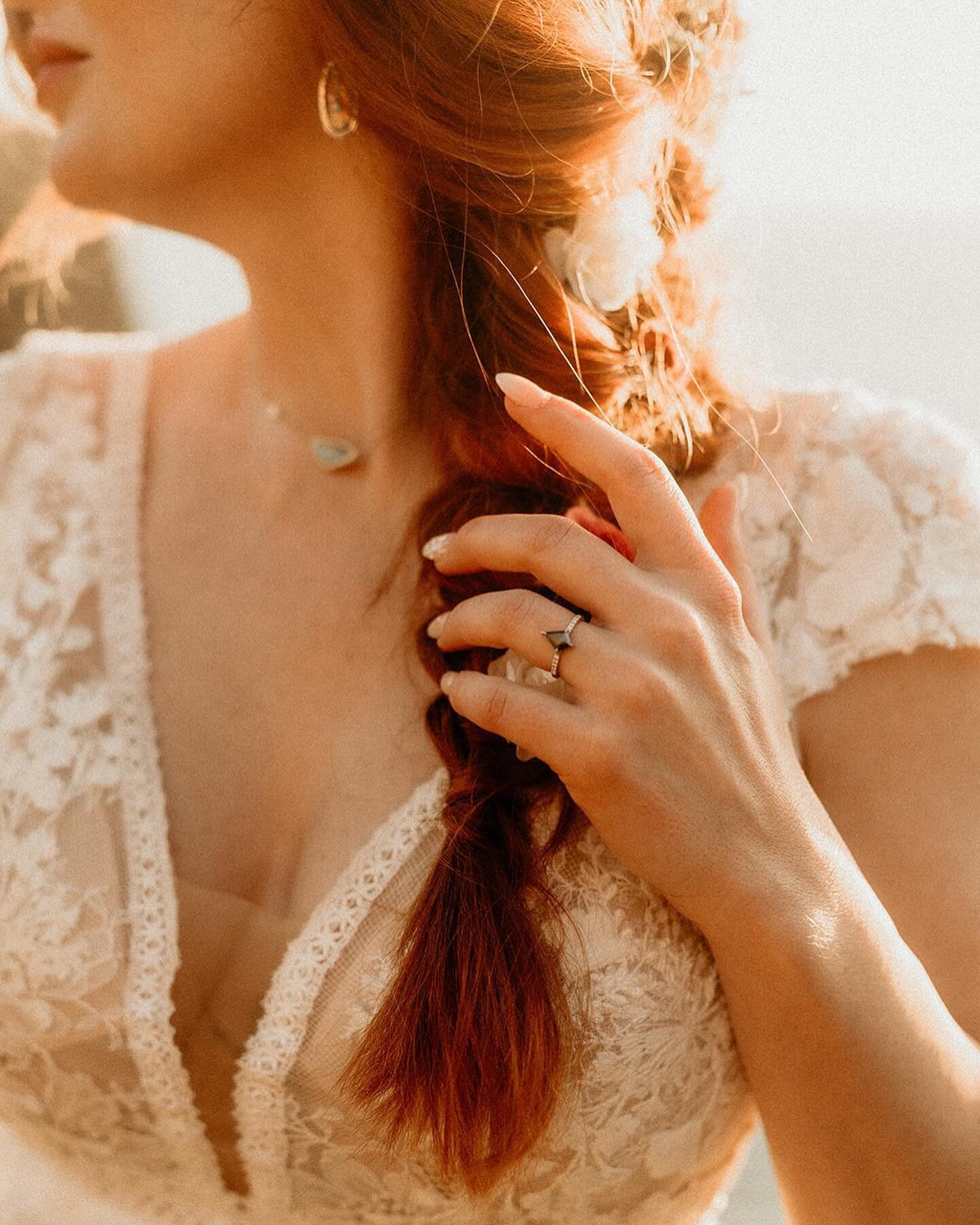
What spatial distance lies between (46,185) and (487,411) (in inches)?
31.6

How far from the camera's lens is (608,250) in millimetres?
959

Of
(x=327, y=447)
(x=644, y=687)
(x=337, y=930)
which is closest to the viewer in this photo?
(x=644, y=687)

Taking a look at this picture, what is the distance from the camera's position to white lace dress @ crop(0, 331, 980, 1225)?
0.89 metres

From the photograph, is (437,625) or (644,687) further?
(437,625)

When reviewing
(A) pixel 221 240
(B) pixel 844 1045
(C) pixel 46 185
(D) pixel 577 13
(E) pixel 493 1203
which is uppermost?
(D) pixel 577 13

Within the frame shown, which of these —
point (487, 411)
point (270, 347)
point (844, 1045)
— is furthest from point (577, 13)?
point (844, 1045)

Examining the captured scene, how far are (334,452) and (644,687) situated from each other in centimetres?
46

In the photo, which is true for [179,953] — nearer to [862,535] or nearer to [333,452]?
[333,452]

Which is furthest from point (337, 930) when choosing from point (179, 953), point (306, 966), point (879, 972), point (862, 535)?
point (862, 535)

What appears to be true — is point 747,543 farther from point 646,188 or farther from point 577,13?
point 577,13

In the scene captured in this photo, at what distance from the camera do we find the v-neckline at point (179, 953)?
2.92 feet

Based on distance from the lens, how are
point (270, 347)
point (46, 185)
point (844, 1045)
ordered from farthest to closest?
point (46, 185)
point (270, 347)
point (844, 1045)

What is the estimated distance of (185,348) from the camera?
129 centimetres

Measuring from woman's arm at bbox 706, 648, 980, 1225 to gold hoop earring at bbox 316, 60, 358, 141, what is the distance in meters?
0.62
